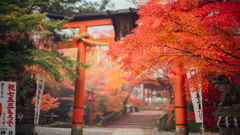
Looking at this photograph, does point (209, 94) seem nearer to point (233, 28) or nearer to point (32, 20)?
point (233, 28)

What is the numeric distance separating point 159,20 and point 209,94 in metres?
6.28

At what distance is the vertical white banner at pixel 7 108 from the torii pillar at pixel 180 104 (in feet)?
24.2

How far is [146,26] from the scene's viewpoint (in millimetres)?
7090

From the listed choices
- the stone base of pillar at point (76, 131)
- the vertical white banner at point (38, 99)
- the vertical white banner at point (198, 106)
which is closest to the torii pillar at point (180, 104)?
the vertical white banner at point (198, 106)

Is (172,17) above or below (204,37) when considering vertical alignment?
above

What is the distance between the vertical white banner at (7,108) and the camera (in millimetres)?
8164

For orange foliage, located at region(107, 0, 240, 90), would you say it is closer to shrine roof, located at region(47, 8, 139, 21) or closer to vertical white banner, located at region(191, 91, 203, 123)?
vertical white banner, located at region(191, 91, 203, 123)

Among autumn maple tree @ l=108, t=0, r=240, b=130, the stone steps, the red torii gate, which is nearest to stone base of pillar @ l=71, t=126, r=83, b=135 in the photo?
the red torii gate

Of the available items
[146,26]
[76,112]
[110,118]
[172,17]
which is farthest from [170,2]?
[110,118]

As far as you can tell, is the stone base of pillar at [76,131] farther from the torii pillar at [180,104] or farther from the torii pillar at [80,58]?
the torii pillar at [180,104]

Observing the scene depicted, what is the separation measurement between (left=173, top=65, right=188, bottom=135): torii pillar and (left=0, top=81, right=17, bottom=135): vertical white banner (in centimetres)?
737

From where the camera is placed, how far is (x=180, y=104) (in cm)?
943

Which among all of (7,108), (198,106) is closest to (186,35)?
(198,106)

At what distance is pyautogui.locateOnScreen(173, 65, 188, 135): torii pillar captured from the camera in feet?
30.6
